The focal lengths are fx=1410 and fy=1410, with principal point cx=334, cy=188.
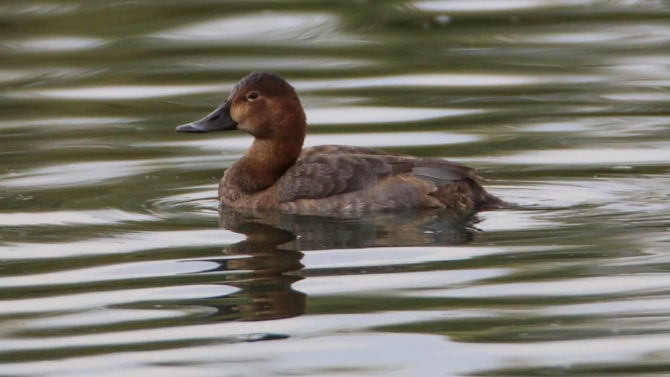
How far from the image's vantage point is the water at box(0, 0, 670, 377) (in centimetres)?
523

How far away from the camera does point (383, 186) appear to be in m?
7.64

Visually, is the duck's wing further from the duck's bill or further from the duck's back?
the duck's bill

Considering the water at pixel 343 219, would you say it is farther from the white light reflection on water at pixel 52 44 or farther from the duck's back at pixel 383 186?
the duck's back at pixel 383 186

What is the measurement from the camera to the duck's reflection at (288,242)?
5750 millimetres

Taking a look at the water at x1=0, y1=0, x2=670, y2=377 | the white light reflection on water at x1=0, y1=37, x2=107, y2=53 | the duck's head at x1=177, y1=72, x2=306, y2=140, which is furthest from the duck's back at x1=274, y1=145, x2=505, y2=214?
the white light reflection on water at x1=0, y1=37, x2=107, y2=53

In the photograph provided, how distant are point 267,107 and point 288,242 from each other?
1.36 meters

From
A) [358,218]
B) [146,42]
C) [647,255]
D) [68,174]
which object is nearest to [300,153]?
[358,218]

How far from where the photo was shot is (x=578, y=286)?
19.3ft

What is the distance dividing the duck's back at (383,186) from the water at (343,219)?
0.54 feet

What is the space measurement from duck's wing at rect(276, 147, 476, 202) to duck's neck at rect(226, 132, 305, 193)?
→ 0.24m

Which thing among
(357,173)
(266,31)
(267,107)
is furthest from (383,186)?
(266,31)

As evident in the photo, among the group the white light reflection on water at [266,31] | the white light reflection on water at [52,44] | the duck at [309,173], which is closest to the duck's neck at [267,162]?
the duck at [309,173]

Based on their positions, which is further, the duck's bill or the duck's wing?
the duck's bill

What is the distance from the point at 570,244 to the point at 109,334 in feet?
7.70
